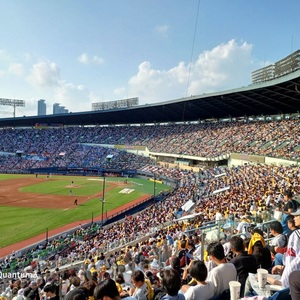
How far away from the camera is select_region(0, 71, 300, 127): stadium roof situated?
35.2 meters

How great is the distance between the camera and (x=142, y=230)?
19047mm

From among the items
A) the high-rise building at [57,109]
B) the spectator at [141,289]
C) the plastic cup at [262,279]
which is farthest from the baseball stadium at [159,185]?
the high-rise building at [57,109]

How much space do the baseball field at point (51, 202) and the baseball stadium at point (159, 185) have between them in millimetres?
168

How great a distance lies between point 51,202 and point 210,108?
1424 inches

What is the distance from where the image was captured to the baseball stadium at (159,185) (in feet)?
26.4

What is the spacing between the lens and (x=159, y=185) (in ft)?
150

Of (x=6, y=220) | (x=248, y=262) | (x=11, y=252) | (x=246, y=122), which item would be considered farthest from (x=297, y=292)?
(x=246, y=122)

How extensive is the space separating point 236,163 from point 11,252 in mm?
31468

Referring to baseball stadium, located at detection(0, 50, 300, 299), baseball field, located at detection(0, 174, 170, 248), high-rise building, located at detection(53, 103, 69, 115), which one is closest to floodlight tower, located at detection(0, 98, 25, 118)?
baseball stadium, located at detection(0, 50, 300, 299)

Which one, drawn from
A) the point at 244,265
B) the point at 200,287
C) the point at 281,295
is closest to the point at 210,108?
the point at 244,265

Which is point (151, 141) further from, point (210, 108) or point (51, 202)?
point (51, 202)

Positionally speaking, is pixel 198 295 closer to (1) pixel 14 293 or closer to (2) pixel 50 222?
(1) pixel 14 293

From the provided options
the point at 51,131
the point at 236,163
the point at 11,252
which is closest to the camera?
the point at 11,252

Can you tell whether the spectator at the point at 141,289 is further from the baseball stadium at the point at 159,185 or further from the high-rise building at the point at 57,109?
the high-rise building at the point at 57,109
